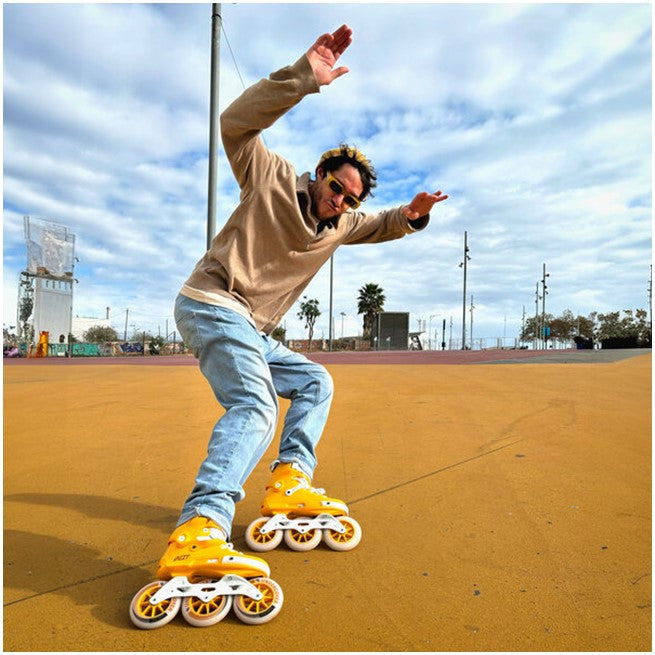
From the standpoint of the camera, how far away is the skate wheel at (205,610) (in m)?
1.45

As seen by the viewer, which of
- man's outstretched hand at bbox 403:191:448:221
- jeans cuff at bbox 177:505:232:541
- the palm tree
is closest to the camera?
jeans cuff at bbox 177:505:232:541

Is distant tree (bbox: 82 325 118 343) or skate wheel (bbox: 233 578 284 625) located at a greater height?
distant tree (bbox: 82 325 118 343)

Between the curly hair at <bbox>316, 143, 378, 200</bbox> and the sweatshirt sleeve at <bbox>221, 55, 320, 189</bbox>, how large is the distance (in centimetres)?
37

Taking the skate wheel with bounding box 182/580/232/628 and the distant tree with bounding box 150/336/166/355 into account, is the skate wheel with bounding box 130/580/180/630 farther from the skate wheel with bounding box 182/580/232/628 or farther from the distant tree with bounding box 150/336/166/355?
the distant tree with bounding box 150/336/166/355

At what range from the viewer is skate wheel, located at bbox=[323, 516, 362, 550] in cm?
194

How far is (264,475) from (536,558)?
156 centimetres

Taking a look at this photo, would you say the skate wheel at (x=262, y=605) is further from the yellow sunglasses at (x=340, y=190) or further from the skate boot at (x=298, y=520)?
the yellow sunglasses at (x=340, y=190)

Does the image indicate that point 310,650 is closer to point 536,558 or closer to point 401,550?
point 401,550

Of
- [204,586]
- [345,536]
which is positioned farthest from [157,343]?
[204,586]

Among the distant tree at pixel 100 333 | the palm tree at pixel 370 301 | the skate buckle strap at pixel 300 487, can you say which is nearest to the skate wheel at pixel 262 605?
the skate buckle strap at pixel 300 487

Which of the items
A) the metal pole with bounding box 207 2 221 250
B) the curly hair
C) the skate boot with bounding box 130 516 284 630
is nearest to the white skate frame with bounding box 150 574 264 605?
the skate boot with bounding box 130 516 284 630

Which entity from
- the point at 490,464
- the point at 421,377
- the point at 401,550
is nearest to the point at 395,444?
the point at 490,464

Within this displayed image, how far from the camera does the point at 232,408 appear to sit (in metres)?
1.84

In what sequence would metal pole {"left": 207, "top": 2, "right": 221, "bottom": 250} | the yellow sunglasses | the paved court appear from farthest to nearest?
metal pole {"left": 207, "top": 2, "right": 221, "bottom": 250} < the yellow sunglasses < the paved court
